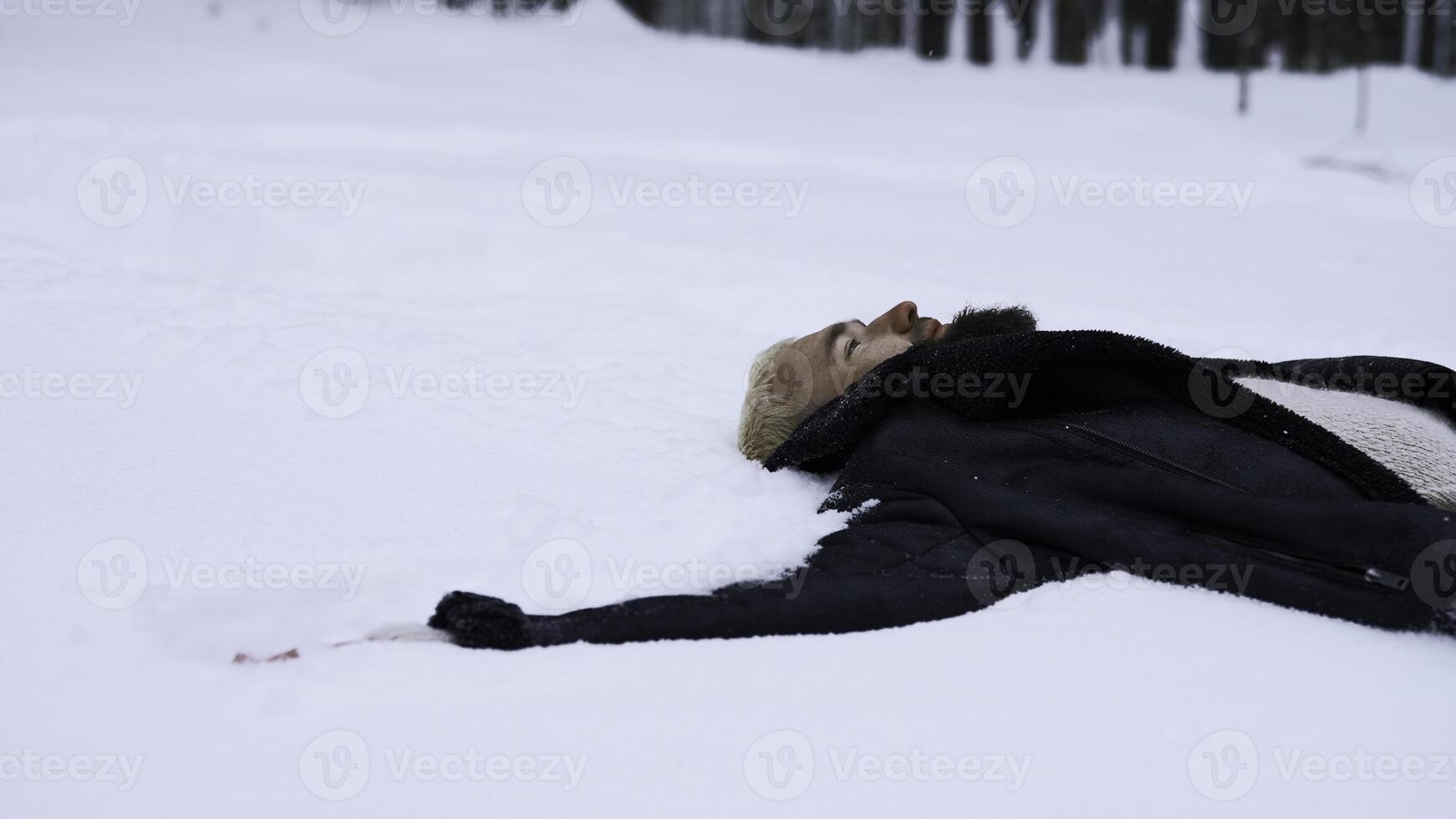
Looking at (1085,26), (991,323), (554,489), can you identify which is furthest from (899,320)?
(1085,26)

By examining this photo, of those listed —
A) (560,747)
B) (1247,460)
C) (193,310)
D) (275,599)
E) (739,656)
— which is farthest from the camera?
(193,310)

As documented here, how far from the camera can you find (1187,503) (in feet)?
6.27

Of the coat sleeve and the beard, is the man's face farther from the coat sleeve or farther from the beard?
the coat sleeve

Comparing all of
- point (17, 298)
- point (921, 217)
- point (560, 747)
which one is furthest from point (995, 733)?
point (921, 217)

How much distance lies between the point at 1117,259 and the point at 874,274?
5.71ft

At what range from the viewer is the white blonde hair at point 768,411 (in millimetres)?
2578

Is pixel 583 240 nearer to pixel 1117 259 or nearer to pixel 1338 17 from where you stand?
pixel 1117 259

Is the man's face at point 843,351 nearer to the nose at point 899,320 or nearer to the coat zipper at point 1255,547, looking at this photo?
the nose at point 899,320

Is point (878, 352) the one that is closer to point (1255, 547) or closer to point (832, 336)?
point (832, 336)

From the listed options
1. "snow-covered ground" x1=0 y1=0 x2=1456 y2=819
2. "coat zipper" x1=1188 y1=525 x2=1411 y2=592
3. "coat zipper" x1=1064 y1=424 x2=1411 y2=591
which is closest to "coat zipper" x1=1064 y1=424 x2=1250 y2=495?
"coat zipper" x1=1064 y1=424 x2=1411 y2=591

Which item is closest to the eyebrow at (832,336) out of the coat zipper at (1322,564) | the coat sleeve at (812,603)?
the coat sleeve at (812,603)

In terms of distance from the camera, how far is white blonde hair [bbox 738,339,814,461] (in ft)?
8.46

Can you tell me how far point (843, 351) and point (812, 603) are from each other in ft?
2.91

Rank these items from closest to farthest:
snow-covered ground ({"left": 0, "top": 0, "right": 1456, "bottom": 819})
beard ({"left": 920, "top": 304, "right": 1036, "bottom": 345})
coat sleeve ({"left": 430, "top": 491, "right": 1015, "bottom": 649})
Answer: snow-covered ground ({"left": 0, "top": 0, "right": 1456, "bottom": 819}) < coat sleeve ({"left": 430, "top": 491, "right": 1015, "bottom": 649}) < beard ({"left": 920, "top": 304, "right": 1036, "bottom": 345})
